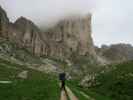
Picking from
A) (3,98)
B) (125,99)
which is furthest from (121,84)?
(3,98)

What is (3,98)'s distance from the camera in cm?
2922

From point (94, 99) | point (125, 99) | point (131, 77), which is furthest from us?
point (131, 77)

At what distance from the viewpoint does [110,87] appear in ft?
161

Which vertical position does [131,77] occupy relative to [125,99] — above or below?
above

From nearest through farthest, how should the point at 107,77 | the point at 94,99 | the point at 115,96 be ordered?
the point at 94,99 < the point at 115,96 < the point at 107,77

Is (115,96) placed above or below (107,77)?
below

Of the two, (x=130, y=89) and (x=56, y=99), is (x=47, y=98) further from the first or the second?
(x=130, y=89)

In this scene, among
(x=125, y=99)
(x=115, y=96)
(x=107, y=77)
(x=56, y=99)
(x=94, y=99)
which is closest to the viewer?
(x=56, y=99)

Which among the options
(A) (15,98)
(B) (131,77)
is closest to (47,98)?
(A) (15,98)

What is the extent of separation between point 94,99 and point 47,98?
8.36 meters

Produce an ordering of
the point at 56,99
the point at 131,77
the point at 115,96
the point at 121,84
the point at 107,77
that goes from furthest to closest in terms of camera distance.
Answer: the point at 107,77
the point at 131,77
the point at 121,84
the point at 115,96
the point at 56,99

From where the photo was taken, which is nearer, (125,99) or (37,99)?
(37,99)

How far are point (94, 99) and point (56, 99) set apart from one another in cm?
894

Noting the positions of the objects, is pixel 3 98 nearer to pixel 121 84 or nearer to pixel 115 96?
pixel 115 96
